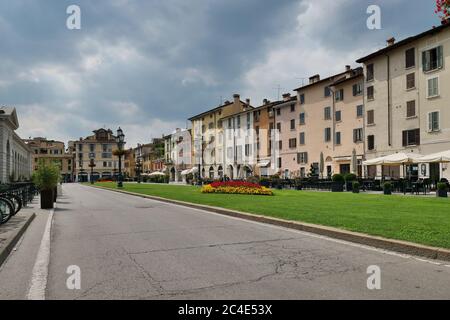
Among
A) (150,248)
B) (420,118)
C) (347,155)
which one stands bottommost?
(150,248)

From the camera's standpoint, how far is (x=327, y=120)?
47.7 meters

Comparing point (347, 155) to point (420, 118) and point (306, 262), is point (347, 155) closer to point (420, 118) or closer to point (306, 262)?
point (420, 118)

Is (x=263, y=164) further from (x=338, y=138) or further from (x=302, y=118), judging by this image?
(x=338, y=138)

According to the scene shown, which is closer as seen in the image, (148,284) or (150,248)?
(148,284)

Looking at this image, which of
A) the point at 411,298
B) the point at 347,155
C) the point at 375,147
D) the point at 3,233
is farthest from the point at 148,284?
the point at 347,155

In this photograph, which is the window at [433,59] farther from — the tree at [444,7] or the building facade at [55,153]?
the building facade at [55,153]

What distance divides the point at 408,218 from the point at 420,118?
27694mm

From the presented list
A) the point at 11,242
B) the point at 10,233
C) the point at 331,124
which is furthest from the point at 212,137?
the point at 11,242

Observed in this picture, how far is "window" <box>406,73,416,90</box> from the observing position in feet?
115

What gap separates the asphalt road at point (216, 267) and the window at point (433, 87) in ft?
97.4

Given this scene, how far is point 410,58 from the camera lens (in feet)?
117

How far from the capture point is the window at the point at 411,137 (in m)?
34.6
